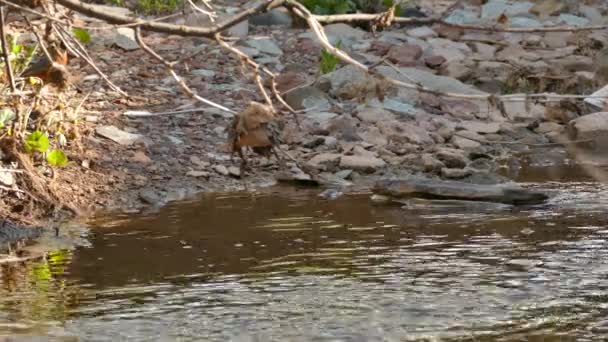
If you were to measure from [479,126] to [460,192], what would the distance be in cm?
251

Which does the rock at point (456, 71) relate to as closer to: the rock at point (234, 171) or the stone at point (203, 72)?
the stone at point (203, 72)

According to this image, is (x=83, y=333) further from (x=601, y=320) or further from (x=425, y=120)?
(x=425, y=120)

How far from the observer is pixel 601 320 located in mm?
4715

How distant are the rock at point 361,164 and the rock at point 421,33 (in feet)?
11.9

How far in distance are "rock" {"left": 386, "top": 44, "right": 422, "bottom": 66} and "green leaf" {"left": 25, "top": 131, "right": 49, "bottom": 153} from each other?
445cm

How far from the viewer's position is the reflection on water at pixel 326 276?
15.3 ft

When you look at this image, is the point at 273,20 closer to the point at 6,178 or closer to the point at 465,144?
the point at 465,144

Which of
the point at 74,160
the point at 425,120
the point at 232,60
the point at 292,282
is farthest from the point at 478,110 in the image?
the point at 292,282

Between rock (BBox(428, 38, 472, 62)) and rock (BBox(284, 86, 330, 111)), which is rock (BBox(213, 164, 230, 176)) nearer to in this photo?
rock (BBox(284, 86, 330, 111))

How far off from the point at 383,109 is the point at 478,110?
0.94 metres

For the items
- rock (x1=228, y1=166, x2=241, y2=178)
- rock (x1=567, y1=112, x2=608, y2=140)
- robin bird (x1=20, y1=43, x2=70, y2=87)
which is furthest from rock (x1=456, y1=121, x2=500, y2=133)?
robin bird (x1=20, y1=43, x2=70, y2=87)

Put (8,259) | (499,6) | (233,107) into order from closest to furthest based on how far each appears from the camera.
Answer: (8,259) < (233,107) < (499,6)

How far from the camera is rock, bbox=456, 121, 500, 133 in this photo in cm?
945

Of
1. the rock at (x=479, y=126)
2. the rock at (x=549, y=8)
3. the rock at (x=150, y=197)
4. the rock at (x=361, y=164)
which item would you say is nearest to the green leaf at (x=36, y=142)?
the rock at (x=150, y=197)
